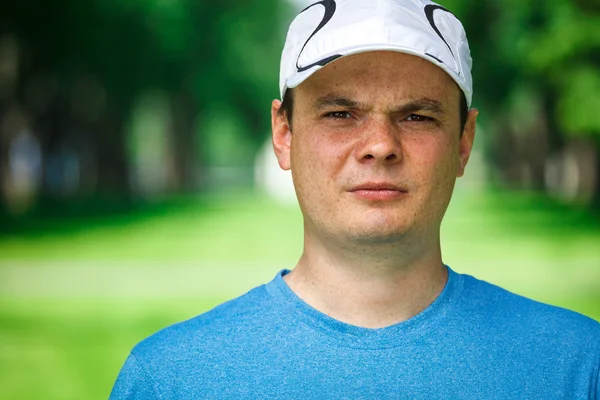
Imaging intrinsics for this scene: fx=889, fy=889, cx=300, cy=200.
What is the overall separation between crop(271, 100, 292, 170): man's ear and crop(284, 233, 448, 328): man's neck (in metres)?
0.35

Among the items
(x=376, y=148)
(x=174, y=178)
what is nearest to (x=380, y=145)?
(x=376, y=148)

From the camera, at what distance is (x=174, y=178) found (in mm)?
47469

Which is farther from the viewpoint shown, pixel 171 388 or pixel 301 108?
pixel 301 108

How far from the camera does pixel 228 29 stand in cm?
3656

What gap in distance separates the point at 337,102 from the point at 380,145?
0.68 ft

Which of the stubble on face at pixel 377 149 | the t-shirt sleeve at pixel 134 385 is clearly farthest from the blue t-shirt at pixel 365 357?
the stubble on face at pixel 377 149

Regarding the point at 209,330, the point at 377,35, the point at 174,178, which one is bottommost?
the point at 174,178

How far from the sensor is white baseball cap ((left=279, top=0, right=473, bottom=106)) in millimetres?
2551

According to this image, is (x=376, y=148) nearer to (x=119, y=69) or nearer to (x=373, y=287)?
(x=373, y=287)

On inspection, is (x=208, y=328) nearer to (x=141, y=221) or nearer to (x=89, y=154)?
(x=141, y=221)

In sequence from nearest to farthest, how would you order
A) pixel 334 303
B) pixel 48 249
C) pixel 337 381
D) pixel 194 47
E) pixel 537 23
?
pixel 337 381
pixel 334 303
pixel 537 23
pixel 48 249
pixel 194 47

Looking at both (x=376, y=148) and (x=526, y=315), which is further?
(x=526, y=315)

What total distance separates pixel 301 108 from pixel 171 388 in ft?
3.03

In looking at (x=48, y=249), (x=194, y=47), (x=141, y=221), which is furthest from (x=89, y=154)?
(x=48, y=249)
